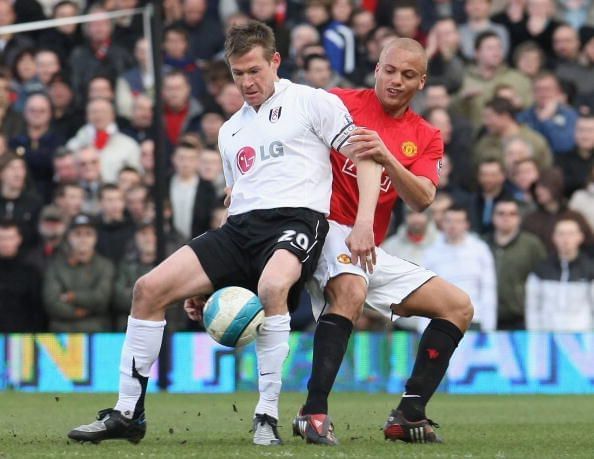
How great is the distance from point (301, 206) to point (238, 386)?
6.52m

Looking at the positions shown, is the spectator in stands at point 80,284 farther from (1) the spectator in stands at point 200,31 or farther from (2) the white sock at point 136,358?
(2) the white sock at point 136,358

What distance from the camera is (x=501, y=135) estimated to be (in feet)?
51.1

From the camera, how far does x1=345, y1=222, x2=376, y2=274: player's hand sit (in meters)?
7.63

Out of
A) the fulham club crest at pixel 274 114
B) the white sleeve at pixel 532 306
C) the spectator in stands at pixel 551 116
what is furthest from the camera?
the spectator in stands at pixel 551 116

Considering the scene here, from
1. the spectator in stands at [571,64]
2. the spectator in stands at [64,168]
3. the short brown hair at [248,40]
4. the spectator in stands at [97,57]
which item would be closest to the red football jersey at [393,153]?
the short brown hair at [248,40]

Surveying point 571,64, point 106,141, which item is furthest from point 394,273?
point 571,64

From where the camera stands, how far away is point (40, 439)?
8086mm

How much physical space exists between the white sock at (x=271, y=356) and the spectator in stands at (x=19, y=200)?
25.0 ft

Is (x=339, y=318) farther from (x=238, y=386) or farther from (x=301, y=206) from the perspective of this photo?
(x=238, y=386)

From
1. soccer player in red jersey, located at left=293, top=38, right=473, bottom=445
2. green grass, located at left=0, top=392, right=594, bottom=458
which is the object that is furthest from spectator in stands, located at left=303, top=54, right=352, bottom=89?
soccer player in red jersey, located at left=293, top=38, right=473, bottom=445

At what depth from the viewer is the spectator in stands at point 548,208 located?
14602 millimetres

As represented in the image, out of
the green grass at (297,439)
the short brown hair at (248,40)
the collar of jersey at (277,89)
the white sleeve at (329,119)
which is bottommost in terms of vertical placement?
the green grass at (297,439)

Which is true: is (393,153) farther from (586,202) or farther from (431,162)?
(586,202)

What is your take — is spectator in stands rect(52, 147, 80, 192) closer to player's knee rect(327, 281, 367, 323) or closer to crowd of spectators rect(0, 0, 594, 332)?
crowd of spectators rect(0, 0, 594, 332)
